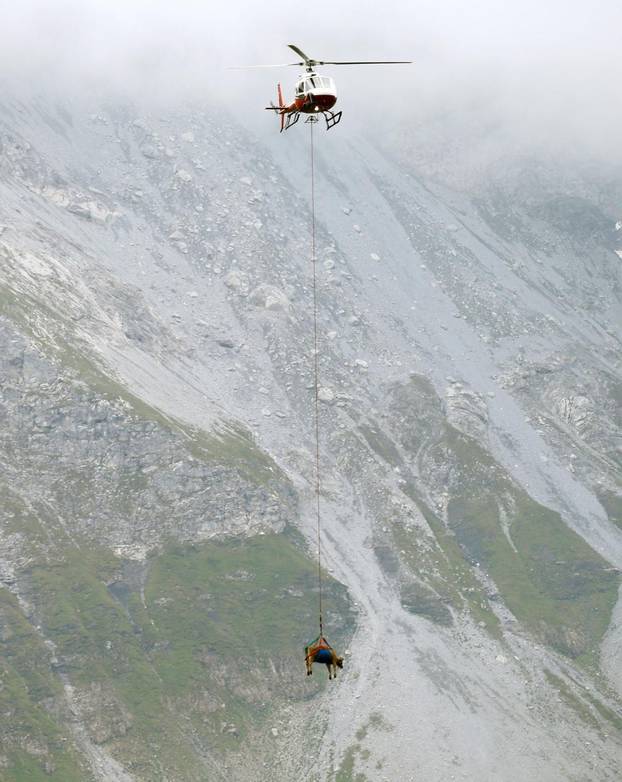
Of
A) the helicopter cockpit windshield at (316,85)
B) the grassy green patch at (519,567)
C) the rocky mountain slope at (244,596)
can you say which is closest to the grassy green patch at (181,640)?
the rocky mountain slope at (244,596)

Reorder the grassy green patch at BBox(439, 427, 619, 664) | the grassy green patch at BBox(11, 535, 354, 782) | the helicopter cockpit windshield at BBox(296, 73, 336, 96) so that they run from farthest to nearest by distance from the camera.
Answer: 1. the grassy green patch at BBox(439, 427, 619, 664)
2. the grassy green patch at BBox(11, 535, 354, 782)
3. the helicopter cockpit windshield at BBox(296, 73, 336, 96)

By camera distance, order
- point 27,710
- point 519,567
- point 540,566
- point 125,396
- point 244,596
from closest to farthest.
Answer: point 27,710 → point 244,596 → point 125,396 → point 519,567 → point 540,566

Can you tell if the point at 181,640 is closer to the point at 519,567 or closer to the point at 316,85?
Answer: the point at 519,567

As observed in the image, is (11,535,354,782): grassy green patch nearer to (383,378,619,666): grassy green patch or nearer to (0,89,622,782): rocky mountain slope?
(0,89,622,782): rocky mountain slope

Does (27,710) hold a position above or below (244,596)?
above

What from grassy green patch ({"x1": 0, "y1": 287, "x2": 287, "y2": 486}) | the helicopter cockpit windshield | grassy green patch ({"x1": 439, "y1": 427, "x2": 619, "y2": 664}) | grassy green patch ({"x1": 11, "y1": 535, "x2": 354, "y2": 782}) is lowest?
grassy green patch ({"x1": 439, "y1": 427, "x2": 619, "y2": 664})

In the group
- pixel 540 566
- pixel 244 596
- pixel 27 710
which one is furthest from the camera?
pixel 540 566

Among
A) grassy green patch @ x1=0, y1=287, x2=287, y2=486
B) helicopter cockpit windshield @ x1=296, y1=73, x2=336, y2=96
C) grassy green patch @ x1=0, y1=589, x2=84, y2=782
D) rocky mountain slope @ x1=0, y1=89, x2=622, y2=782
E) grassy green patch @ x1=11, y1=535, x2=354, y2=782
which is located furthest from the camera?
grassy green patch @ x1=0, y1=287, x2=287, y2=486

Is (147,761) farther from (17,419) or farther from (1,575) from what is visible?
(17,419)

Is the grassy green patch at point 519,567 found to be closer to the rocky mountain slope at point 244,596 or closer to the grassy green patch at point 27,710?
the rocky mountain slope at point 244,596

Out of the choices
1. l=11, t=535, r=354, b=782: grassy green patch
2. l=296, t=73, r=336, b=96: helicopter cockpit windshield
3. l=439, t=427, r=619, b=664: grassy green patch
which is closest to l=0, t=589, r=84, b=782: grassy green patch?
l=11, t=535, r=354, b=782: grassy green patch

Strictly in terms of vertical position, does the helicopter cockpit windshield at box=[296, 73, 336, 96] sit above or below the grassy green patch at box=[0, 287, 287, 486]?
below

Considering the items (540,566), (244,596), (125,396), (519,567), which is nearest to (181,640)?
(244,596)
